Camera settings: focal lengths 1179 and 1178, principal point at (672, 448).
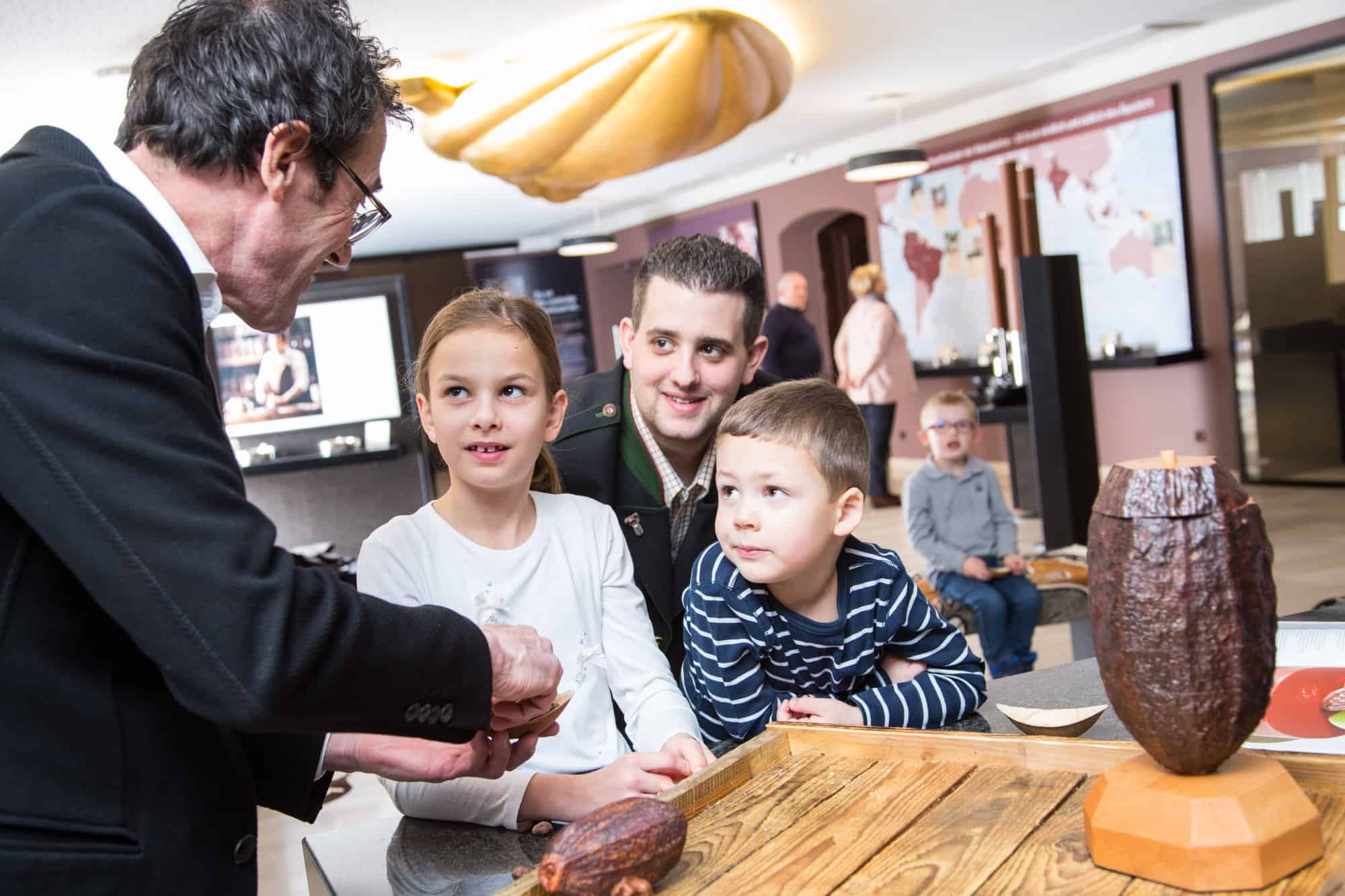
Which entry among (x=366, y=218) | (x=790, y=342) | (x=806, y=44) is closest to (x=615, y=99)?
(x=806, y=44)

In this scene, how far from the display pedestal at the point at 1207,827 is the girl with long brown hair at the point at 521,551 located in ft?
2.57

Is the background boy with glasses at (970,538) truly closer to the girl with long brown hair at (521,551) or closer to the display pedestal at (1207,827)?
the girl with long brown hair at (521,551)

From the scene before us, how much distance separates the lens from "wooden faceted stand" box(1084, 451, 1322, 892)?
0.82m

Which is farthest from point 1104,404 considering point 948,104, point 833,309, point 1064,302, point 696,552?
point 696,552

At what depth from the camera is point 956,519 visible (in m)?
4.24

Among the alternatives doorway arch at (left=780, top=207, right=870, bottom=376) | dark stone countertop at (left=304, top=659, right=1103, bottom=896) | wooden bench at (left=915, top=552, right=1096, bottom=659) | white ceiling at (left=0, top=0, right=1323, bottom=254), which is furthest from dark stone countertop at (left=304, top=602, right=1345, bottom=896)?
doorway arch at (left=780, top=207, right=870, bottom=376)

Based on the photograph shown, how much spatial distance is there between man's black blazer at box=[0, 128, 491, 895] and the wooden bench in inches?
116

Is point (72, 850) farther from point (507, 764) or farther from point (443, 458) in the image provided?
point (443, 458)

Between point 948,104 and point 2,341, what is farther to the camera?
point 948,104

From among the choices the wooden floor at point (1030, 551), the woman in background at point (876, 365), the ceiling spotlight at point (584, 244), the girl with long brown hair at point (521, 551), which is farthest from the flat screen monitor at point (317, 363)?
the ceiling spotlight at point (584, 244)

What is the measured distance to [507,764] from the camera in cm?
133

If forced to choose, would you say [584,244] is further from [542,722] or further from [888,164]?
[542,722]

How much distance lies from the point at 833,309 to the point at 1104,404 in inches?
221

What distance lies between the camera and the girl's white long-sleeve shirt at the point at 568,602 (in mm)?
1648
